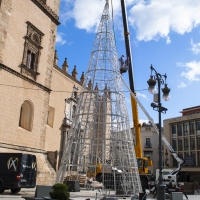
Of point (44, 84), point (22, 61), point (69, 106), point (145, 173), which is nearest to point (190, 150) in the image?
point (69, 106)

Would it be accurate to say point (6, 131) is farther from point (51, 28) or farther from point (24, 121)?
point (51, 28)

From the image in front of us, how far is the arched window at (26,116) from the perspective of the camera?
19.0m

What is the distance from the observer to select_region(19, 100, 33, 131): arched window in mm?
19000

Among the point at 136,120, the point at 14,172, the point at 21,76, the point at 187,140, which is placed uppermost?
the point at 21,76

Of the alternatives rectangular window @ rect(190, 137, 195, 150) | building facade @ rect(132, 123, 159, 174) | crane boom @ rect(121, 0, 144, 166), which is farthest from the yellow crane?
building facade @ rect(132, 123, 159, 174)

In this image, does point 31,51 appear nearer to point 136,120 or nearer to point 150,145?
point 136,120

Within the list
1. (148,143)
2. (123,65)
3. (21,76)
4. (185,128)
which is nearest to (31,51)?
(21,76)

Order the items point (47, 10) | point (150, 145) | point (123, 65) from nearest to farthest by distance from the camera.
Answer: point (123, 65) < point (47, 10) < point (150, 145)

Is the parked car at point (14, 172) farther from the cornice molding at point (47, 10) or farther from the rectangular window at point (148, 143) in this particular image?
the rectangular window at point (148, 143)

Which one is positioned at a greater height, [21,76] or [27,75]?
[27,75]

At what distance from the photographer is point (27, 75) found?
1895 centimetres

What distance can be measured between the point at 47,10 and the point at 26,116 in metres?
8.69

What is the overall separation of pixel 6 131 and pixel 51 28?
975cm

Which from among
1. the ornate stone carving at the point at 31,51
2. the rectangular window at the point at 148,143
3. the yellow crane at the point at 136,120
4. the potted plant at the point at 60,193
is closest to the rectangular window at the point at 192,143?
the rectangular window at the point at 148,143
